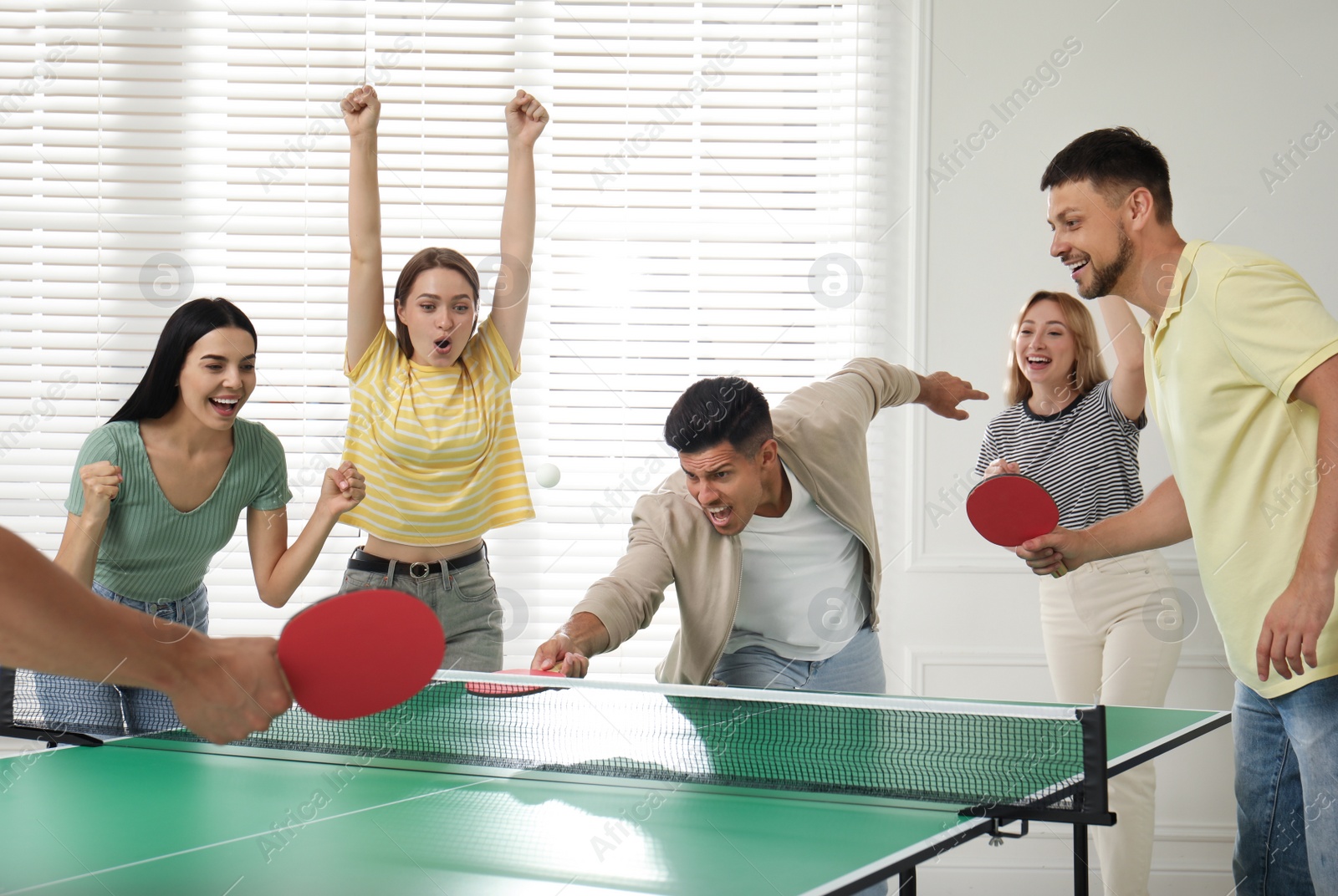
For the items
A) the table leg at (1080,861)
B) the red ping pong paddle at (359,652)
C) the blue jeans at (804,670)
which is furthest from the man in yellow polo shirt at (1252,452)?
the red ping pong paddle at (359,652)

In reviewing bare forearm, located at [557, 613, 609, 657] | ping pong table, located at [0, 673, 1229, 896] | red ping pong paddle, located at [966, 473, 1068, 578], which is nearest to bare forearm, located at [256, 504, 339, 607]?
ping pong table, located at [0, 673, 1229, 896]

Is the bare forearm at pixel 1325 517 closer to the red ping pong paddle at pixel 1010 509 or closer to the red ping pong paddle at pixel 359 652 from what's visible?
the red ping pong paddle at pixel 1010 509

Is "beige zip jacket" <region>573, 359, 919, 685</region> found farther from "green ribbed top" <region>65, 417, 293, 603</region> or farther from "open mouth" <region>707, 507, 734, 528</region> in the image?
"green ribbed top" <region>65, 417, 293, 603</region>

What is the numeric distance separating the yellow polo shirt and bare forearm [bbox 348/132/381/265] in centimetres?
242

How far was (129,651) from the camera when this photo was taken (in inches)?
54.8

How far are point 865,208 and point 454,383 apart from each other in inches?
83.4

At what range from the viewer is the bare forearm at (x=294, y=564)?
3.14 metres

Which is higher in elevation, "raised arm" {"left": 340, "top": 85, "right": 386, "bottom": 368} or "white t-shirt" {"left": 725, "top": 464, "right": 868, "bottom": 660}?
"raised arm" {"left": 340, "top": 85, "right": 386, "bottom": 368}

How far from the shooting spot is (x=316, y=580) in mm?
4598

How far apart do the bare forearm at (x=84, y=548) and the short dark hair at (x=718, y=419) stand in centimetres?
164

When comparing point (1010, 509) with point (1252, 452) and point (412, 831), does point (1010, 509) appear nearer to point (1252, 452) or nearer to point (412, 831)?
point (1252, 452)

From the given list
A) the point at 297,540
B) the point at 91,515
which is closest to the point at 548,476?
the point at 297,540

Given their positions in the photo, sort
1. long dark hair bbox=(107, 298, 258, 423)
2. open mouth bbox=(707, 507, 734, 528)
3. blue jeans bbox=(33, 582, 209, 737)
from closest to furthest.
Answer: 1. blue jeans bbox=(33, 582, 209, 737)
2. open mouth bbox=(707, 507, 734, 528)
3. long dark hair bbox=(107, 298, 258, 423)

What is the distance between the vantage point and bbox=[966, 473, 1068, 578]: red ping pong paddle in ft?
9.11
